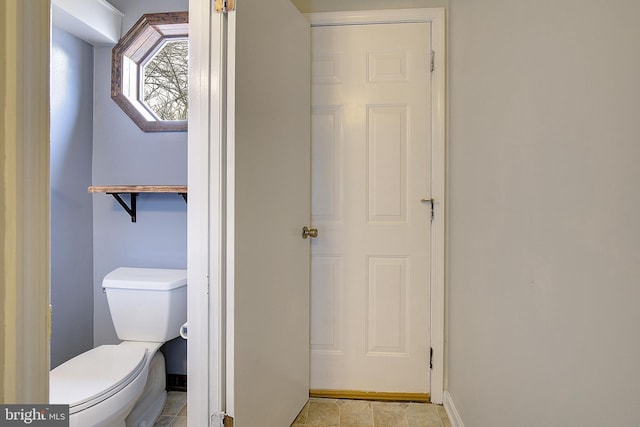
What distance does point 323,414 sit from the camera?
5.19ft

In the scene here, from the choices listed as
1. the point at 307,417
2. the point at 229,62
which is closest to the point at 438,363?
the point at 307,417

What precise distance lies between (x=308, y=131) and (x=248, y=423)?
134 cm

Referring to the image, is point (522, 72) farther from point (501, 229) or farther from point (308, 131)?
point (308, 131)

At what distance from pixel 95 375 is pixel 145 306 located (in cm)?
36

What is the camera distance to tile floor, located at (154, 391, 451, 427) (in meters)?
1.52

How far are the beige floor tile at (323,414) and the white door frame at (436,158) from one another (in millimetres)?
535

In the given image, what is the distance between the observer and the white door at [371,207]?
168 cm

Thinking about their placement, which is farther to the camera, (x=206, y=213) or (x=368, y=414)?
(x=368, y=414)

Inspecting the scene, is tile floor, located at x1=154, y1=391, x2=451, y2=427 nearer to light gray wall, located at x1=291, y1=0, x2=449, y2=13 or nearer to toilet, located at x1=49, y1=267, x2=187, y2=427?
toilet, located at x1=49, y1=267, x2=187, y2=427

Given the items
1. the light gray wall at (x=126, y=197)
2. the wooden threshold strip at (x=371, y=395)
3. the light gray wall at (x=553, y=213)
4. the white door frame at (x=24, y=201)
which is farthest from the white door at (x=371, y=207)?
the white door frame at (x=24, y=201)

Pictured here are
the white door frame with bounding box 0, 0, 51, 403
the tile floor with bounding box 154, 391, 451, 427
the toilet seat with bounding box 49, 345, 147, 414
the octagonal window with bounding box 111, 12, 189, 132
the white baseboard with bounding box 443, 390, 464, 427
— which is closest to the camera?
the white door frame with bounding box 0, 0, 51, 403

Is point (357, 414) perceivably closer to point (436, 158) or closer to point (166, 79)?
point (436, 158)

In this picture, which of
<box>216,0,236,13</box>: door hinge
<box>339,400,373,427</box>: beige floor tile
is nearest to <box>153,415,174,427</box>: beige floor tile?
<box>339,400,373,427</box>: beige floor tile

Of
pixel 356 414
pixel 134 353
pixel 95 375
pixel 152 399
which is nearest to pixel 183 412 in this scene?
pixel 152 399
